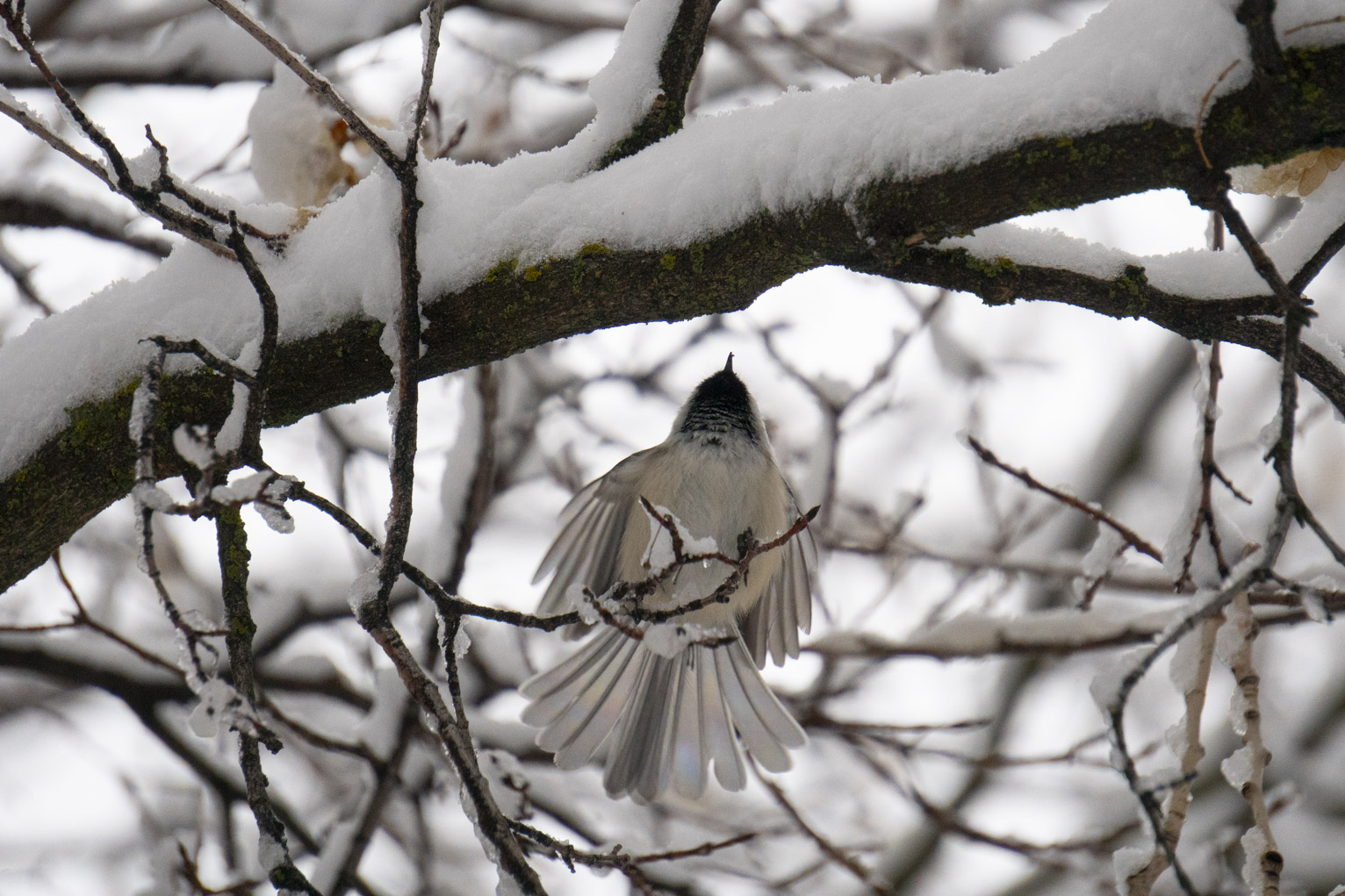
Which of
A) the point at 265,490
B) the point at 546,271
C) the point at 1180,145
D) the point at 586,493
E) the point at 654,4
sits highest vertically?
the point at 586,493

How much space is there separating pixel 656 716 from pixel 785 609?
577mm

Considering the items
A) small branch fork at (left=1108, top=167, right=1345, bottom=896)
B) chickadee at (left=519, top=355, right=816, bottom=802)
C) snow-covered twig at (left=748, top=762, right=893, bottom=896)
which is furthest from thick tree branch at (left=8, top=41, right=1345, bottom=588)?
snow-covered twig at (left=748, top=762, right=893, bottom=896)

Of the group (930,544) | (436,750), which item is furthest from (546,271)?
(930,544)

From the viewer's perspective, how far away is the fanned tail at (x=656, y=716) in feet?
10.5

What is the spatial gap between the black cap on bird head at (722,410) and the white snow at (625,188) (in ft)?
5.23

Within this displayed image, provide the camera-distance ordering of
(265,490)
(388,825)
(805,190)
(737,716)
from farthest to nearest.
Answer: (388,825), (737,716), (805,190), (265,490)

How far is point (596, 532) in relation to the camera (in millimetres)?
3580

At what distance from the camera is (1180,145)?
1.41 meters

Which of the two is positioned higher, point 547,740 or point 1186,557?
point 547,740

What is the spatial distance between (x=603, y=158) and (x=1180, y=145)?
3.20 ft

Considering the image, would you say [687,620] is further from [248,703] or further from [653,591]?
[248,703]

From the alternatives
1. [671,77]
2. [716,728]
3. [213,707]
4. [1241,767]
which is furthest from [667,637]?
[716,728]

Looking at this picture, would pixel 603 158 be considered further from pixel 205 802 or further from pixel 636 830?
pixel 636 830

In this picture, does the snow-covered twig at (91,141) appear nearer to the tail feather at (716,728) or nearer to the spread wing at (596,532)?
the spread wing at (596,532)
